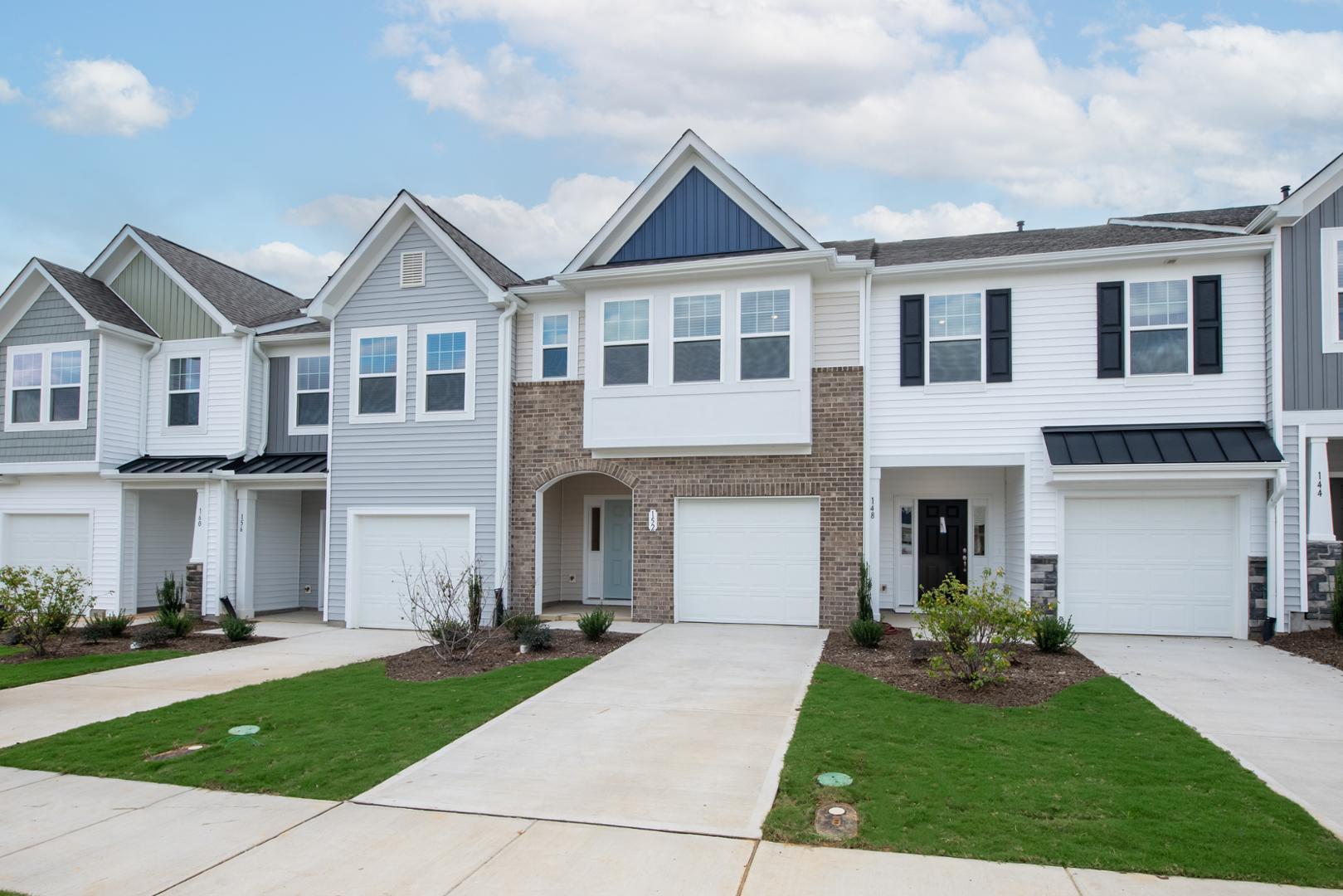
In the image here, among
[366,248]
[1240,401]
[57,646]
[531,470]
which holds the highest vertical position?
[366,248]

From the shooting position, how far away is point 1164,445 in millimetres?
13234

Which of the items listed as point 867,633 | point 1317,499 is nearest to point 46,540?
point 867,633

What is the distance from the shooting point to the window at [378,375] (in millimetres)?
16297

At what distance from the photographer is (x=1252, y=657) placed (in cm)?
1164

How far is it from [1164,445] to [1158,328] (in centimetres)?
189

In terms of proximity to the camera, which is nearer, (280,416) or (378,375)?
(378,375)

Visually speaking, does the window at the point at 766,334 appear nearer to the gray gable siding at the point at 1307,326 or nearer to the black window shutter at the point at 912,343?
the black window shutter at the point at 912,343

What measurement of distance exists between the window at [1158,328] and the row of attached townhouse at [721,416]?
5 cm

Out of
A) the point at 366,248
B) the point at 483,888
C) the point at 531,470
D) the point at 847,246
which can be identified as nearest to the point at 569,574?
the point at 531,470

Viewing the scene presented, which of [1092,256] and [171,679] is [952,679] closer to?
[1092,256]

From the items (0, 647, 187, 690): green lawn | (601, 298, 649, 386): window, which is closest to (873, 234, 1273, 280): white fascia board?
(601, 298, 649, 386): window

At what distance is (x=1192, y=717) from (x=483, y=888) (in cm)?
712

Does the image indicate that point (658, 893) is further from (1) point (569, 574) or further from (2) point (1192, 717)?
(1) point (569, 574)

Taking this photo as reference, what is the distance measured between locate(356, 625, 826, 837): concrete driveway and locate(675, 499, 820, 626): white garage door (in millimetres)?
3211
